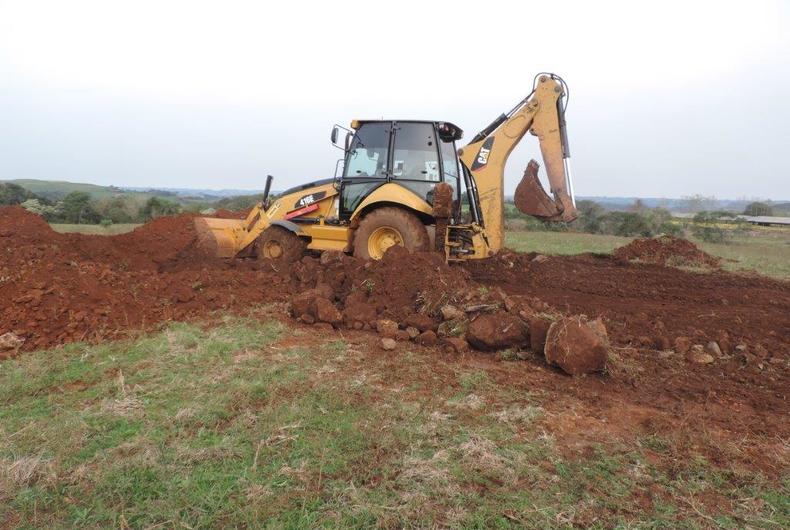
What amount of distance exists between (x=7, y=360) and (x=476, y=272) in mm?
7307

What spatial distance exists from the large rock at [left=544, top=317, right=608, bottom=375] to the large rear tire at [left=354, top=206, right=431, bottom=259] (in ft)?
11.0

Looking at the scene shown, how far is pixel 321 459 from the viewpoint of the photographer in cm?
314

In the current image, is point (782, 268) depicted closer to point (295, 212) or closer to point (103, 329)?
point (295, 212)

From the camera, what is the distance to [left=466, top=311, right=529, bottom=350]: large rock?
5.18 metres

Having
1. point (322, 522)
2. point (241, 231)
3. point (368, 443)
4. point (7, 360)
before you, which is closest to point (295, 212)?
point (241, 231)

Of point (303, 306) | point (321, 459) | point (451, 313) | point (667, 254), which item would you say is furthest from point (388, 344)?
point (667, 254)

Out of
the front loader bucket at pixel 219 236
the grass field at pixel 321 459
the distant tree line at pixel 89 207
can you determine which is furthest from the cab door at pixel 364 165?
the distant tree line at pixel 89 207

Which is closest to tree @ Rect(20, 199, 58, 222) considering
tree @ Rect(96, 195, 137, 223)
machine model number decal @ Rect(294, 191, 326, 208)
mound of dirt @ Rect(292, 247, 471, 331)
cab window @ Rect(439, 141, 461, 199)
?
tree @ Rect(96, 195, 137, 223)

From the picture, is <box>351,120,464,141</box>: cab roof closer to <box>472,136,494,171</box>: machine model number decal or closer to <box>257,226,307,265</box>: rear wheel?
<box>472,136,494,171</box>: machine model number decal

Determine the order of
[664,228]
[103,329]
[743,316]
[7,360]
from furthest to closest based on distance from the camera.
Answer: [664,228], [743,316], [103,329], [7,360]

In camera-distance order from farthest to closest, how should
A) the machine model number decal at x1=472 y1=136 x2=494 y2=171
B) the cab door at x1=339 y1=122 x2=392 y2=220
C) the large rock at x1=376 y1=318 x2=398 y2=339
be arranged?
the machine model number decal at x1=472 y1=136 x2=494 y2=171 → the cab door at x1=339 y1=122 x2=392 y2=220 → the large rock at x1=376 y1=318 x2=398 y2=339

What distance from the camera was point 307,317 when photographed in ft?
19.8

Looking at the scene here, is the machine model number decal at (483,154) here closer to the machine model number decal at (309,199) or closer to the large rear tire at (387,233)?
the large rear tire at (387,233)

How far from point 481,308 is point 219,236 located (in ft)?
17.7
